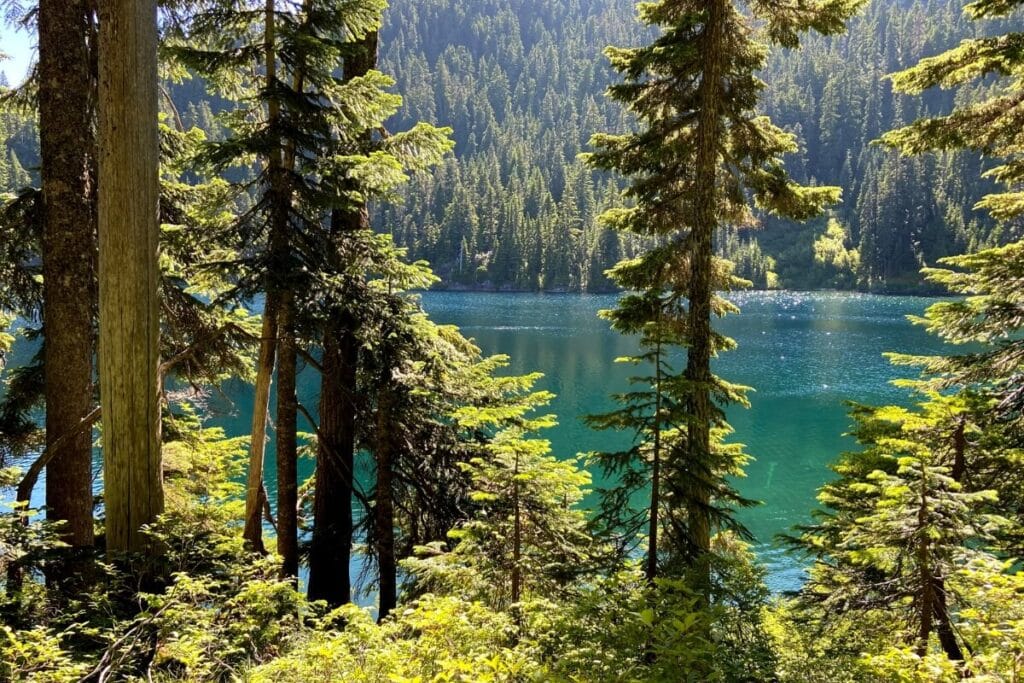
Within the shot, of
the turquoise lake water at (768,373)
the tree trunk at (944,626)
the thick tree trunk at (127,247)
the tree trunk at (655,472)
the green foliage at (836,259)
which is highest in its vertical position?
the green foliage at (836,259)

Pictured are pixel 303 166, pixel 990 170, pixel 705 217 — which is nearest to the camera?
pixel 990 170

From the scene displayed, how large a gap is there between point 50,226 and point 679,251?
6.21 m

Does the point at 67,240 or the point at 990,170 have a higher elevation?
the point at 990,170

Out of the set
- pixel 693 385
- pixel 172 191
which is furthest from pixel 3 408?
pixel 693 385

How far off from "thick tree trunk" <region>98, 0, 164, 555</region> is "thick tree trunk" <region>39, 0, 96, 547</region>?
1.02 meters

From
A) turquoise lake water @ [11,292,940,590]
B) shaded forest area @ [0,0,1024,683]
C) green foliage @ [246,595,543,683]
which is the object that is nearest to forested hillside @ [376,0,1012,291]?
turquoise lake water @ [11,292,940,590]

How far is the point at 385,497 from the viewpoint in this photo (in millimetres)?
7133

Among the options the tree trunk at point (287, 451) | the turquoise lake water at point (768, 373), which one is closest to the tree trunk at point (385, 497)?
the tree trunk at point (287, 451)

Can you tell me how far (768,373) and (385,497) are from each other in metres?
37.9

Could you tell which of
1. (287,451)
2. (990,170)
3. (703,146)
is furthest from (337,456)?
(990,170)

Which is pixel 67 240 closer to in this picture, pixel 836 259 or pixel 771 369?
pixel 771 369

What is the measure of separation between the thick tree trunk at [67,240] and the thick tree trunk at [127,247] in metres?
1.02

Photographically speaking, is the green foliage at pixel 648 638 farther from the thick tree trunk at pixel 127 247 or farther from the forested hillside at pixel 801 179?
the forested hillside at pixel 801 179

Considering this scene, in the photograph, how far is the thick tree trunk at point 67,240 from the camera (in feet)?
15.0
